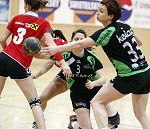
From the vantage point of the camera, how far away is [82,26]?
12102 millimetres

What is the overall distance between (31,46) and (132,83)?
112 centimetres

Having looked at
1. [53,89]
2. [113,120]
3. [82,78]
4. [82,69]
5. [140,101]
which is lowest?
[113,120]

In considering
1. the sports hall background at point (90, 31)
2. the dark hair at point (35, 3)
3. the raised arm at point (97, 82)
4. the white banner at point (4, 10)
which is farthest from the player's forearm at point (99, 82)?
the white banner at point (4, 10)

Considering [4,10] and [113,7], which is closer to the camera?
[113,7]

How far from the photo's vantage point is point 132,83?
4117 millimetres

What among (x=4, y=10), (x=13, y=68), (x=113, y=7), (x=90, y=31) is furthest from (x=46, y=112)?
(x=4, y=10)

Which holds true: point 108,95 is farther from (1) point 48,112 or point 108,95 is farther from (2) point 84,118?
(1) point 48,112

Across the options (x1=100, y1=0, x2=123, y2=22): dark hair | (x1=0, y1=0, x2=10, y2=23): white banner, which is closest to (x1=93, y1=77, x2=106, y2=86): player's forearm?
(x1=100, y1=0, x2=123, y2=22): dark hair

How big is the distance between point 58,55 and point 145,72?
0.99 m

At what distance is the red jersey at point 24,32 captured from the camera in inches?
180

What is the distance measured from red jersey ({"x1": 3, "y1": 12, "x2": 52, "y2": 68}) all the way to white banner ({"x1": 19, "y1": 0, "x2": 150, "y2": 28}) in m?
7.44

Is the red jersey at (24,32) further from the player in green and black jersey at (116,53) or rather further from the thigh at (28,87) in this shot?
the player in green and black jersey at (116,53)

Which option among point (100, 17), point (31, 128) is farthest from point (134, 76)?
point (31, 128)

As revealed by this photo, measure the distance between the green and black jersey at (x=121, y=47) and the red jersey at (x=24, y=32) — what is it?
0.78 meters
